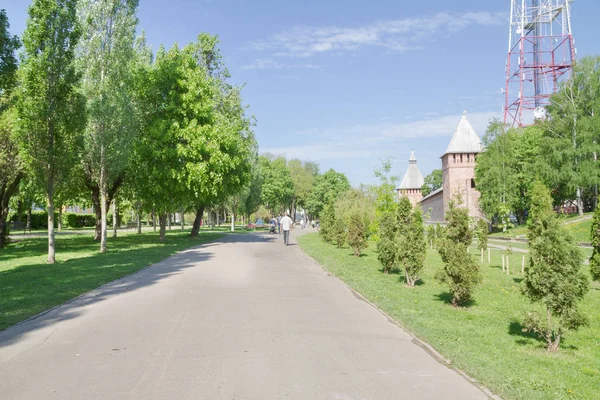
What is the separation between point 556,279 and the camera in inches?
257

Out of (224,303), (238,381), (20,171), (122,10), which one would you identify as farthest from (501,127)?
(238,381)

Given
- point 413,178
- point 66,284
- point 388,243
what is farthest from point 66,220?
point 413,178

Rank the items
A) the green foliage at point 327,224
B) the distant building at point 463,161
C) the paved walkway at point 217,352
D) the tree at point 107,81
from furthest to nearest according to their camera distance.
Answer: the distant building at point 463,161 < the green foliage at point 327,224 < the tree at point 107,81 < the paved walkway at point 217,352

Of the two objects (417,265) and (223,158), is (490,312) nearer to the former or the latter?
(417,265)

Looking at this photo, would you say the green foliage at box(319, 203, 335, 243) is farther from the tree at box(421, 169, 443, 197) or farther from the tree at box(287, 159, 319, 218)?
the tree at box(421, 169, 443, 197)

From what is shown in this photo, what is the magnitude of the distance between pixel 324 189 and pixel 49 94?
79.6 metres

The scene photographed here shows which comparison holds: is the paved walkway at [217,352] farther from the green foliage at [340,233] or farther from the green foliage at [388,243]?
the green foliage at [340,233]

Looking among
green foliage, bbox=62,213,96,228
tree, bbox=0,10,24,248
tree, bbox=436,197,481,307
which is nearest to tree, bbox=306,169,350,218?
green foliage, bbox=62,213,96,228

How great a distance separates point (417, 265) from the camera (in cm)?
1266

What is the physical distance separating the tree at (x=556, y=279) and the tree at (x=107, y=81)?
20074 mm

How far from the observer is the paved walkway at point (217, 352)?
4.74 meters

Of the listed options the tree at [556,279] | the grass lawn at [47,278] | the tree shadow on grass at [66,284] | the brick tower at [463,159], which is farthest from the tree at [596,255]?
the brick tower at [463,159]

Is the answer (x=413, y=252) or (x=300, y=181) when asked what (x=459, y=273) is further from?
(x=300, y=181)

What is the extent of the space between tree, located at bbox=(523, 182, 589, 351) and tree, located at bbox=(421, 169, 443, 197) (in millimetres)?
114313
